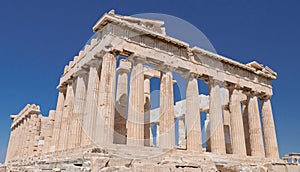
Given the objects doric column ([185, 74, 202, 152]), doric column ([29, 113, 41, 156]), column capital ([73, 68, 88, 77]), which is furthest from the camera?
doric column ([29, 113, 41, 156])

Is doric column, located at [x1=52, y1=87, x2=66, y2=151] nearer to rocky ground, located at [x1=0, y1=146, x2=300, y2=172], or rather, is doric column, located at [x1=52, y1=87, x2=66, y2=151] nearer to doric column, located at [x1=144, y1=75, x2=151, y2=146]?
doric column, located at [x1=144, y1=75, x2=151, y2=146]

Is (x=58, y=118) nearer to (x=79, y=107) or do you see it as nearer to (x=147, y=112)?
(x=79, y=107)

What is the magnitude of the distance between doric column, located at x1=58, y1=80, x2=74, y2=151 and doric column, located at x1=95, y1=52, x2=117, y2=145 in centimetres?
617

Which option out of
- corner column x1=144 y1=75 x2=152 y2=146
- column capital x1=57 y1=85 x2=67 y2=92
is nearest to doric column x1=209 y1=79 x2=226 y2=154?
corner column x1=144 y1=75 x2=152 y2=146

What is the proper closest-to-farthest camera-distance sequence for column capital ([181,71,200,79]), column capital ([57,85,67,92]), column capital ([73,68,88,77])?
column capital ([73,68,88,77])
column capital ([181,71,200,79])
column capital ([57,85,67,92])

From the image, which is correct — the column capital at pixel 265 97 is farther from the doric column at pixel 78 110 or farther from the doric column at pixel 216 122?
the doric column at pixel 78 110

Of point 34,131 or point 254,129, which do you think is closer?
point 254,129

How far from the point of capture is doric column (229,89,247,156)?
2325cm

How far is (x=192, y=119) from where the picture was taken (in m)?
21.1

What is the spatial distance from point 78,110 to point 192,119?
926cm

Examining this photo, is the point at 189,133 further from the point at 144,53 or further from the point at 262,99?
the point at 262,99

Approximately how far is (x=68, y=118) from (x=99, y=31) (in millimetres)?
8216

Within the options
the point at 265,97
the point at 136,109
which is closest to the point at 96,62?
the point at 136,109

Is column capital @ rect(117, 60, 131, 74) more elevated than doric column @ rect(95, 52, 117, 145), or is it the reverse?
column capital @ rect(117, 60, 131, 74)
